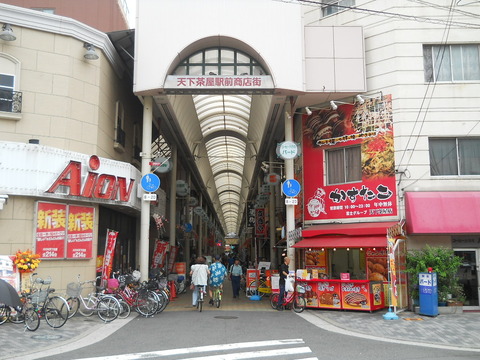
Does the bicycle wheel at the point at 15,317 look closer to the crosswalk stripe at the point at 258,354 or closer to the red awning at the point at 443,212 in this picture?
the crosswalk stripe at the point at 258,354

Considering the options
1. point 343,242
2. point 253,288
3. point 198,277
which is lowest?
point 253,288

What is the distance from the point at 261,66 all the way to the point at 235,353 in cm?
1101

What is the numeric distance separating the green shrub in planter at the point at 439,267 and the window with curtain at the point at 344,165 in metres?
3.48

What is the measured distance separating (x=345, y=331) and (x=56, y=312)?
7197 millimetres

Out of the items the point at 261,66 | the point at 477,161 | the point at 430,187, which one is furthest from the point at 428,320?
the point at 261,66

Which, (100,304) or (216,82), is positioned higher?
(216,82)

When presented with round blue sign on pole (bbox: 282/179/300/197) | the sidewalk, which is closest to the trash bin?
the sidewalk

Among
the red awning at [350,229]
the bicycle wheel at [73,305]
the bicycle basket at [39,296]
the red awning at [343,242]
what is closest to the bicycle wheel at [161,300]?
the bicycle wheel at [73,305]

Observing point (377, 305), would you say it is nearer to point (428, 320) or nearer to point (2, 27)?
point (428, 320)

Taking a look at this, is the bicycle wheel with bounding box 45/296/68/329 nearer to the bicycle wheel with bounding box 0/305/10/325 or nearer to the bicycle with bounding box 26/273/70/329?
the bicycle with bounding box 26/273/70/329

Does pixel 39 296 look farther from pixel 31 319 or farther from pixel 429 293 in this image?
pixel 429 293

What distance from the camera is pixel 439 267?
13.9 m

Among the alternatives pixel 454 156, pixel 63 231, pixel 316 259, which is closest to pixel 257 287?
pixel 316 259

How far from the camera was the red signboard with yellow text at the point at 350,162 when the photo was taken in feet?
51.8
